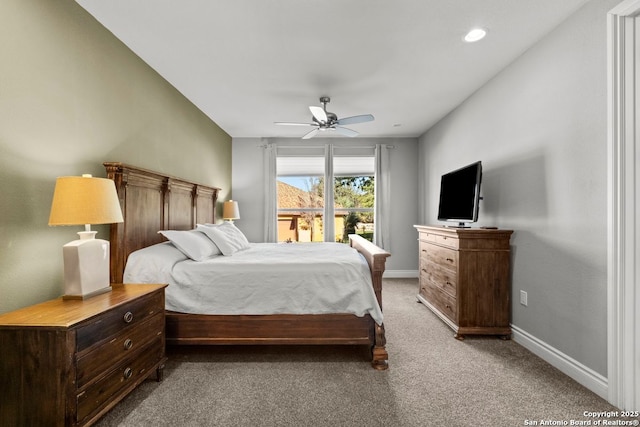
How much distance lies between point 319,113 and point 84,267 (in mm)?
2526

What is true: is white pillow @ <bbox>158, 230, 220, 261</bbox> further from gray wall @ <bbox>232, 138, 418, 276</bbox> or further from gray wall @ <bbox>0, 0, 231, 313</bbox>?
gray wall @ <bbox>232, 138, 418, 276</bbox>

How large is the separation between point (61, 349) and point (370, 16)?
2731 millimetres

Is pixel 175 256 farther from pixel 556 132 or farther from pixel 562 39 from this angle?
pixel 562 39

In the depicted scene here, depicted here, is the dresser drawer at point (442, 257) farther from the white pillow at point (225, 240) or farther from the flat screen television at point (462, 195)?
the white pillow at point (225, 240)

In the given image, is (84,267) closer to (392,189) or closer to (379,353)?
(379,353)

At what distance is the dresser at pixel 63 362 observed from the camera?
1.31 metres

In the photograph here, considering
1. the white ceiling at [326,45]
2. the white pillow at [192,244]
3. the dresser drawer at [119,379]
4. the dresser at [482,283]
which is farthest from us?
the dresser at [482,283]

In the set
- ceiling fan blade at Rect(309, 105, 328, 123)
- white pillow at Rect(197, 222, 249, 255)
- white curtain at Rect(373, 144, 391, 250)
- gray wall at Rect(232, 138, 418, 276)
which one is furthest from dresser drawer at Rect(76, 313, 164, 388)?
white curtain at Rect(373, 144, 391, 250)

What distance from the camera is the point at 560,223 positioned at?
217 centimetres

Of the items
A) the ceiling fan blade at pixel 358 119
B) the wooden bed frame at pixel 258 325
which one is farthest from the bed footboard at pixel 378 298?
the ceiling fan blade at pixel 358 119

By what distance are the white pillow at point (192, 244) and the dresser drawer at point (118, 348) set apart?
0.61 meters

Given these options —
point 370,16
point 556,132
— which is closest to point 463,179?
point 556,132

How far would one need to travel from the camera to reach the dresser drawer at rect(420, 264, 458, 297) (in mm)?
2830

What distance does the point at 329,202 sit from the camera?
539 centimetres
